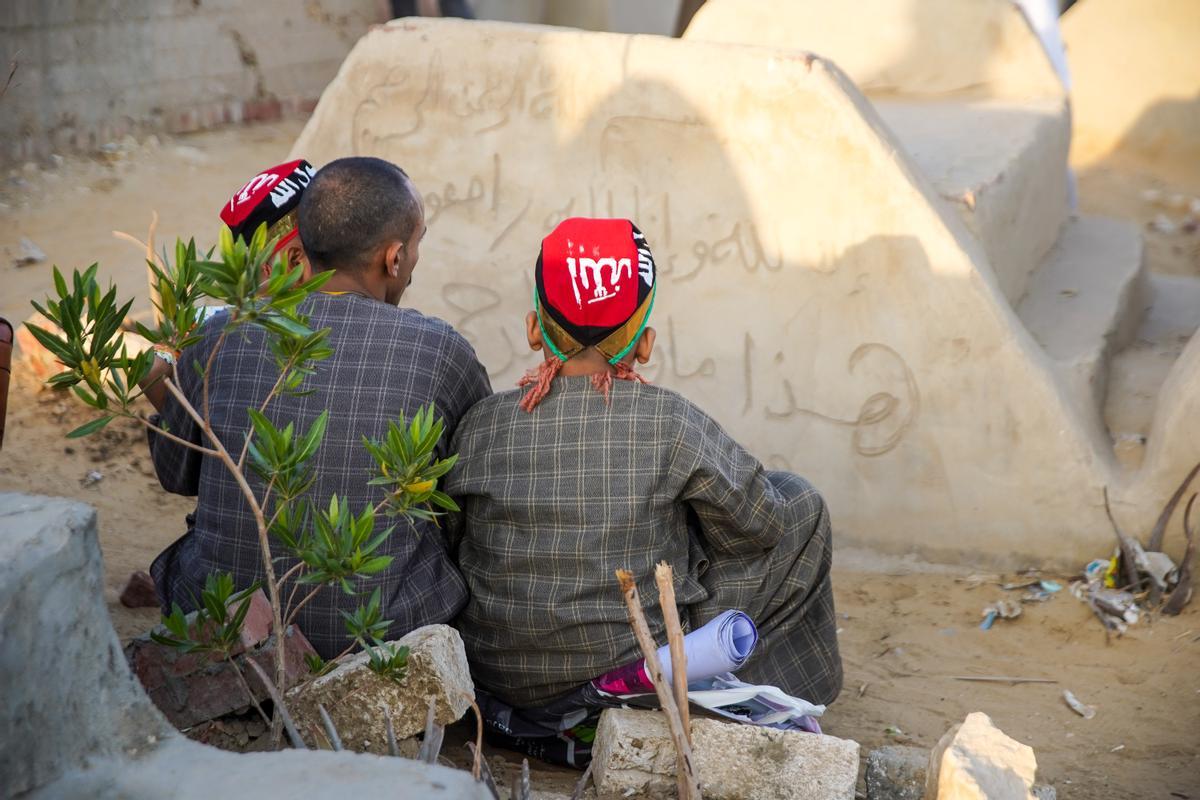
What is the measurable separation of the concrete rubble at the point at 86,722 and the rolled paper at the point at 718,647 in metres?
0.86

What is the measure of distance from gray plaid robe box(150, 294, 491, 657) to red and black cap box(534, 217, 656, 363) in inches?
11.1

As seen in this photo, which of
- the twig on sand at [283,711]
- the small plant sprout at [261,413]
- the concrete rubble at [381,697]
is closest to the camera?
the small plant sprout at [261,413]

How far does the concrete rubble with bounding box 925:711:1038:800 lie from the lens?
6.10ft

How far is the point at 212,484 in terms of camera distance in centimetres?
247

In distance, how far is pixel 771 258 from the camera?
3.91 meters

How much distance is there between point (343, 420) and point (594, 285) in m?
0.56

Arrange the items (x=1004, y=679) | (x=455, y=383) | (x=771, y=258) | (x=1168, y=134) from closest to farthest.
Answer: (x=455, y=383)
(x=1004, y=679)
(x=771, y=258)
(x=1168, y=134)

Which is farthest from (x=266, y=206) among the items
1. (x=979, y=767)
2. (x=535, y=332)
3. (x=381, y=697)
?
(x=979, y=767)

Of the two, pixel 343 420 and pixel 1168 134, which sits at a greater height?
pixel 343 420

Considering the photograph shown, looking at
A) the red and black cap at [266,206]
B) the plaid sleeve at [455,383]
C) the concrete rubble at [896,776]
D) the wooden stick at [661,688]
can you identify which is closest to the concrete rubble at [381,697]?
the wooden stick at [661,688]

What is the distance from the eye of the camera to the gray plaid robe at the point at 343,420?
2412mm

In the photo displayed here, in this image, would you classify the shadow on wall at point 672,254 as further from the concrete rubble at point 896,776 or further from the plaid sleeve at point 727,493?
the concrete rubble at point 896,776

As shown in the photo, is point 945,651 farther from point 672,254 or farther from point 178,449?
point 178,449

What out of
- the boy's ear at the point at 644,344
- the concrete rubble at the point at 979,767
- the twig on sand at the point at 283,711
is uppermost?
the boy's ear at the point at 644,344
